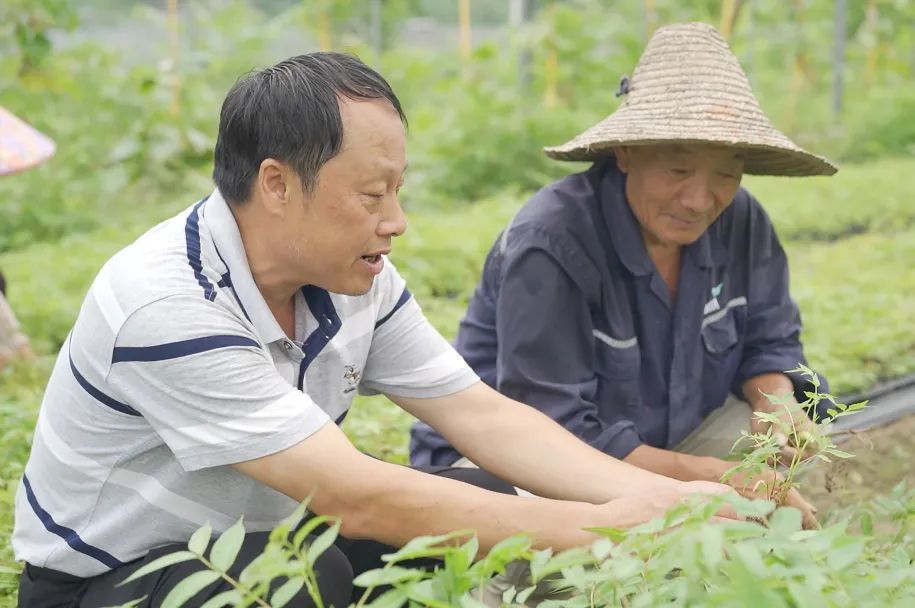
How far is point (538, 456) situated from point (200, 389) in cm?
73

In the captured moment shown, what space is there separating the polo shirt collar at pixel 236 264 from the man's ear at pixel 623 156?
1.17 meters

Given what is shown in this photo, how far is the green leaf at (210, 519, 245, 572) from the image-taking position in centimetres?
135

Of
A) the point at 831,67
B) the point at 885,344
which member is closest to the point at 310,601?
the point at 885,344

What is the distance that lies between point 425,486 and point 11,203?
212 inches

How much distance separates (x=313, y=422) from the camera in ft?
6.03

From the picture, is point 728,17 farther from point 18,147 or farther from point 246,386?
point 246,386

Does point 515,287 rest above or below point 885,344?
above

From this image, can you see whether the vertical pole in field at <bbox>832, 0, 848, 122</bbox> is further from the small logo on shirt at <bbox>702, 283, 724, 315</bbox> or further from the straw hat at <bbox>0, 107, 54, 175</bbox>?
the small logo on shirt at <bbox>702, 283, 724, 315</bbox>

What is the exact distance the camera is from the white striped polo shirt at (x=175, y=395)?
5.99 ft

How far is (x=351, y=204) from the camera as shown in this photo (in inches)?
76.2

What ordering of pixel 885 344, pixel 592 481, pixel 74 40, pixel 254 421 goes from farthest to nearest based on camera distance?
pixel 74 40
pixel 885 344
pixel 592 481
pixel 254 421

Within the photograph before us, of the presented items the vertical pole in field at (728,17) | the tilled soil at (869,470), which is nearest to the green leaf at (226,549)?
the tilled soil at (869,470)

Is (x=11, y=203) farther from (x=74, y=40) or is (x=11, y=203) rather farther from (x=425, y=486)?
(x=425, y=486)

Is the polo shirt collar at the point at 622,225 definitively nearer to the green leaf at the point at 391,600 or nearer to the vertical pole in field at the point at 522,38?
the green leaf at the point at 391,600
